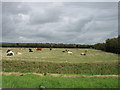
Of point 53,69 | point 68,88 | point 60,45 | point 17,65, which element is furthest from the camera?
point 60,45

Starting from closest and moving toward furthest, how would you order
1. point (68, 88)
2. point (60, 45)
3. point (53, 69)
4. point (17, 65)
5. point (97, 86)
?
point (68, 88)
point (97, 86)
point (53, 69)
point (17, 65)
point (60, 45)

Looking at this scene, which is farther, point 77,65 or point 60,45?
point 60,45

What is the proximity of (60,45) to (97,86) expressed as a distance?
90093 mm

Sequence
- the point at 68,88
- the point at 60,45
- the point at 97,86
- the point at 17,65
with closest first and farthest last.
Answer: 1. the point at 68,88
2. the point at 97,86
3. the point at 17,65
4. the point at 60,45

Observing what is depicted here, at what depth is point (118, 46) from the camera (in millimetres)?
48750

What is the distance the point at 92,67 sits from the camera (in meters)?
23.6

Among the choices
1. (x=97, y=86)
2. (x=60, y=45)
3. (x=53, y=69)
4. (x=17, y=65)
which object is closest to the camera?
(x=97, y=86)

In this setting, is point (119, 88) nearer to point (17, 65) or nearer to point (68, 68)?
point (68, 68)

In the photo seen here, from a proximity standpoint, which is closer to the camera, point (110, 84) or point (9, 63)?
point (110, 84)

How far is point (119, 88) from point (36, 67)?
15.0 metres

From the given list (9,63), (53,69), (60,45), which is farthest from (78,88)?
(60,45)

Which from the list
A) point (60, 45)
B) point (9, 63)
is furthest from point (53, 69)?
point (60, 45)

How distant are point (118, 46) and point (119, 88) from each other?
135ft

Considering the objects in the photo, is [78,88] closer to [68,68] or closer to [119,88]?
[119,88]
